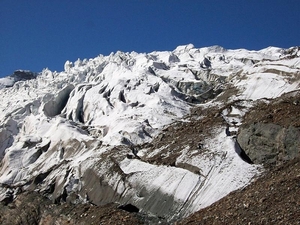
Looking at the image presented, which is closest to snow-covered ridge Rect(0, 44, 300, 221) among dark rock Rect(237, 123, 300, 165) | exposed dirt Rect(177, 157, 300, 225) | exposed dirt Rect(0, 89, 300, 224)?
dark rock Rect(237, 123, 300, 165)

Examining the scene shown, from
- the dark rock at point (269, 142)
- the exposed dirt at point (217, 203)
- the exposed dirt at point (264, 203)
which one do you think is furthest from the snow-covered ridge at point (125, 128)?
the exposed dirt at point (264, 203)

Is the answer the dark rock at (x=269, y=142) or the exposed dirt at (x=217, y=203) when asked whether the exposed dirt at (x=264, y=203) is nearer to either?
the exposed dirt at (x=217, y=203)

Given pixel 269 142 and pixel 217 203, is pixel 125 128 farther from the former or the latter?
pixel 217 203

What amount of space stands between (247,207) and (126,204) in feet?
33.5

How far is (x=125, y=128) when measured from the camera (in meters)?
43.2

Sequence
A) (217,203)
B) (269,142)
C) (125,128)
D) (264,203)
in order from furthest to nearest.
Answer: (125,128) < (269,142) < (217,203) < (264,203)

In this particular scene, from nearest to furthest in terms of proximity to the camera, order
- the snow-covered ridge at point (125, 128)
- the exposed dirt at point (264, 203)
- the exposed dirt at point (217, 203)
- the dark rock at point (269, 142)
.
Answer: the exposed dirt at point (264, 203) → the exposed dirt at point (217, 203) → the dark rock at point (269, 142) → the snow-covered ridge at point (125, 128)

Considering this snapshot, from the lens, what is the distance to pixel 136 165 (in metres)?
30.8

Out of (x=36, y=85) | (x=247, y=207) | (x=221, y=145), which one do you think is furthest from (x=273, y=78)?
(x=36, y=85)

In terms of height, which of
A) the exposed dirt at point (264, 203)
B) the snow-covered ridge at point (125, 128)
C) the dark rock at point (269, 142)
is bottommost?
the exposed dirt at point (264, 203)

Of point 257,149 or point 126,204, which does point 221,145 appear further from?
point 126,204

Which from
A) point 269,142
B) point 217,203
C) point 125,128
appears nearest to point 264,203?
point 217,203

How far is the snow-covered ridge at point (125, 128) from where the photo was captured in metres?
26.3

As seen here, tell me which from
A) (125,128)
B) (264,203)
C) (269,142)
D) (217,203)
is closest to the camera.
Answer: (264,203)
